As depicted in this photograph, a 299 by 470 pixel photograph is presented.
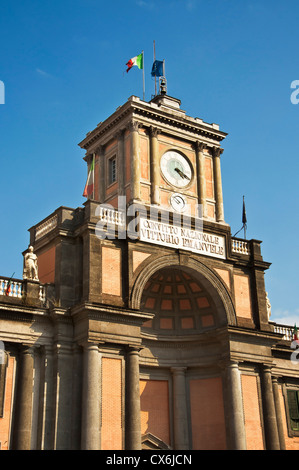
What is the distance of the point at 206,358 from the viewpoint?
105 ft

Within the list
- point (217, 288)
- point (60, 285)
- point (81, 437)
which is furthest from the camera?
point (217, 288)

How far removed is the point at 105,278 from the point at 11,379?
18.9 ft

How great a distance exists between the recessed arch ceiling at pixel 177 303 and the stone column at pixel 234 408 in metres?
2.82

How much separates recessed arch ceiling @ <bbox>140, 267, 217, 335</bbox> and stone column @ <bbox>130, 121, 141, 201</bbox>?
13.6 ft

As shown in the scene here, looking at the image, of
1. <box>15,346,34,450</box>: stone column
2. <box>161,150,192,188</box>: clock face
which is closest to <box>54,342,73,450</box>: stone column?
<box>15,346,34,450</box>: stone column

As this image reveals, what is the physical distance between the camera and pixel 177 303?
33000 millimetres

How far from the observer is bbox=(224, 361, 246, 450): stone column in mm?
28859

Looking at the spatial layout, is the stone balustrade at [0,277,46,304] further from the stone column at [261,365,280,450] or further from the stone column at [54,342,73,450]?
the stone column at [261,365,280,450]

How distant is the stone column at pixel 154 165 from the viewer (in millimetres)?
31906

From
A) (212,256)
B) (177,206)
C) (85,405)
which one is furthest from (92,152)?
(85,405)

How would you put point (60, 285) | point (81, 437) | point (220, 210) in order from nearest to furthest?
1. point (81, 437)
2. point (60, 285)
3. point (220, 210)

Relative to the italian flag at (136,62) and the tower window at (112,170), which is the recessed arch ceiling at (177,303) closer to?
the tower window at (112,170)

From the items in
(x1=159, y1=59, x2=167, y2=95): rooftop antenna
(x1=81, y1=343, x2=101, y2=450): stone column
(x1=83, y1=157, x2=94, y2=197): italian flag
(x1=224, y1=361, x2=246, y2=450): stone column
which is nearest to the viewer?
(x1=81, y1=343, x2=101, y2=450): stone column
